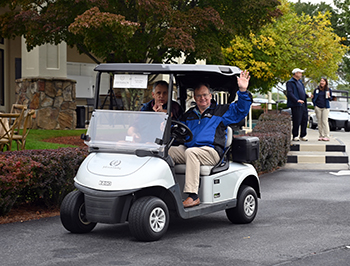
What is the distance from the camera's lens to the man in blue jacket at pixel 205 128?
600 cm

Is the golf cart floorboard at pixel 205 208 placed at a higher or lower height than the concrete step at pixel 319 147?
lower

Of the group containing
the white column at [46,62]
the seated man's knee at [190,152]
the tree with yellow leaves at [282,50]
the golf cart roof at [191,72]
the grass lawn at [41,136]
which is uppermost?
the tree with yellow leaves at [282,50]

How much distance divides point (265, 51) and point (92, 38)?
1504cm

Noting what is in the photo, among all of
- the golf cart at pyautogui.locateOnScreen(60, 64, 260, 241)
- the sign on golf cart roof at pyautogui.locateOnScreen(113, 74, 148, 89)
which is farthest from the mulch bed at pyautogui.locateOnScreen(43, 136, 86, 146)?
the sign on golf cart roof at pyautogui.locateOnScreen(113, 74, 148, 89)

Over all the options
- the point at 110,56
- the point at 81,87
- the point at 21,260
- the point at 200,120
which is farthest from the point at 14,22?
the point at 81,87

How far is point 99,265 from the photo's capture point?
4781mm

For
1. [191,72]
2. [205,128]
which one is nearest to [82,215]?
[205,128]

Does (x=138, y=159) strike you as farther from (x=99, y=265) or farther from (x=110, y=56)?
(x=110, y=56)

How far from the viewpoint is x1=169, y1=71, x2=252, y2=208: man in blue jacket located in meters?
6.00

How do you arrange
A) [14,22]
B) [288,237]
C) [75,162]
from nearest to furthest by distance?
[288,237] → [75,162] → [14,22]

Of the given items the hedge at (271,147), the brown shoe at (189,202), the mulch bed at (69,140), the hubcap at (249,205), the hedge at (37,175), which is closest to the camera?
the brown shoe at (189,202)

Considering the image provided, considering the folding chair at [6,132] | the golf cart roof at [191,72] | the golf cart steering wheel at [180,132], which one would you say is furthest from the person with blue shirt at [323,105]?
the golf cart steering wheel at [180,132]

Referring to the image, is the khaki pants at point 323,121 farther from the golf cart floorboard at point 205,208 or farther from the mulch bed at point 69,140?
the golf cart floorboard at point 205,208

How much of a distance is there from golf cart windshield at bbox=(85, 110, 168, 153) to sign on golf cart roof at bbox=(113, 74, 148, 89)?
0.31m
